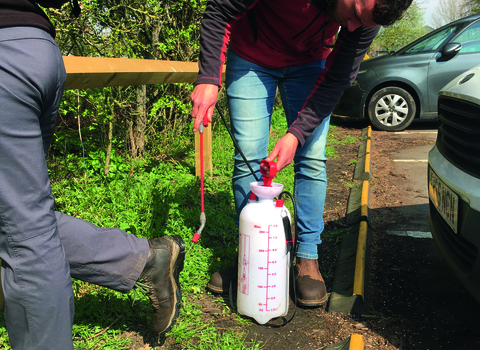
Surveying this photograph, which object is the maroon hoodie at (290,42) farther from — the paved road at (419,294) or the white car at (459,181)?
the paved road at (419,294)

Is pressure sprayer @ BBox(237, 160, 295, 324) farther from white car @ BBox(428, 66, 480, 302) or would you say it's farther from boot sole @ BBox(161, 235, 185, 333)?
white car @ BBox(428, 66, 480, 302)

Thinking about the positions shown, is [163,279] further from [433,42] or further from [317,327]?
[433,42]

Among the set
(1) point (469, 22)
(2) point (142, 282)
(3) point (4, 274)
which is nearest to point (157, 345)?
(2) point (142, 282)

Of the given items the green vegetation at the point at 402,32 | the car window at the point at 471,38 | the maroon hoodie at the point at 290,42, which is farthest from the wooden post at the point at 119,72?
the green vegetation at the point at 402,32

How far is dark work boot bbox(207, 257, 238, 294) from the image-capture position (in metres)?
2.69

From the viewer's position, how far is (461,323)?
8.00 feet

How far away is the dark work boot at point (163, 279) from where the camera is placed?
2045mm

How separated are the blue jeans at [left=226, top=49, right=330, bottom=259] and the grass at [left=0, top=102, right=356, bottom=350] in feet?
2.13

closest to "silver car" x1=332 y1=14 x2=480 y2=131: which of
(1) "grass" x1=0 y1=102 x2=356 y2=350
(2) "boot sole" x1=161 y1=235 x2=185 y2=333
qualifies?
(1) "grass" x1=0 y1=102 x2=356 y2=350

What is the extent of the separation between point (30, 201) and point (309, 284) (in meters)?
1.72

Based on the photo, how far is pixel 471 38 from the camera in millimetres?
7199

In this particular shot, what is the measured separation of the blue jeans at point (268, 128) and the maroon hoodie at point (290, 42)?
0.07 m

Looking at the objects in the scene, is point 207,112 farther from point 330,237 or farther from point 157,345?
point 330,237

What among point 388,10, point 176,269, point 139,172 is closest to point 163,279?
point 176,269
